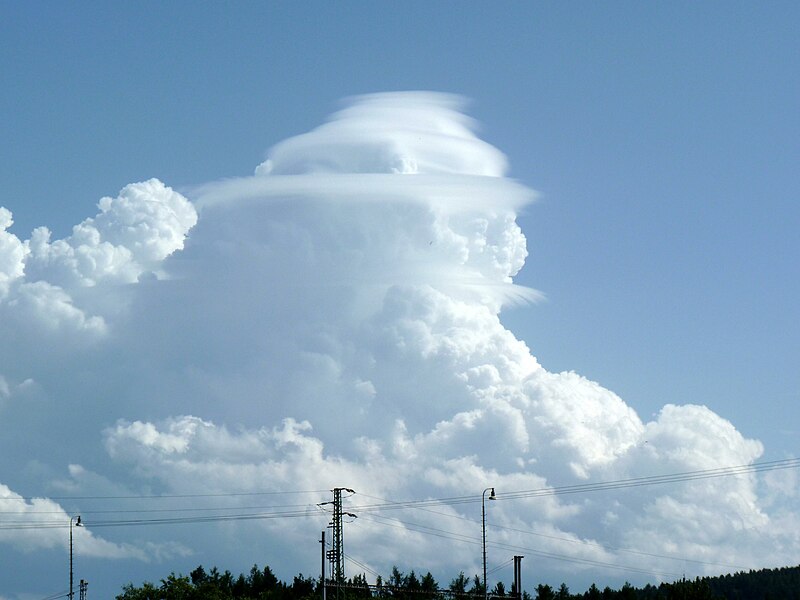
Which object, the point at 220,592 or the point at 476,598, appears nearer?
the point at 476,598

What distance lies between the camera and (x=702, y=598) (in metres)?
136

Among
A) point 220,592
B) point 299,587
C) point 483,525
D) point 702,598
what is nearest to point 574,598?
point 299,587

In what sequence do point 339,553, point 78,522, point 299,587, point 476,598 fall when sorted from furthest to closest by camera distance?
point 299,587
point 78,522
point 476,598
point 339,553

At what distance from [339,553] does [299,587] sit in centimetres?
10909

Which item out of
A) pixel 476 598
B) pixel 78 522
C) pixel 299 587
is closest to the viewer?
pixel 476 598

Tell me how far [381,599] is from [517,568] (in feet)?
178

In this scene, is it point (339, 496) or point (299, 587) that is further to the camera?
point (299, 587)

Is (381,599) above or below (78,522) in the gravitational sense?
below

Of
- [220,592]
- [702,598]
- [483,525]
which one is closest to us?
[483,525]

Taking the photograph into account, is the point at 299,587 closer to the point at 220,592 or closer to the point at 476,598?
the point at 220,592

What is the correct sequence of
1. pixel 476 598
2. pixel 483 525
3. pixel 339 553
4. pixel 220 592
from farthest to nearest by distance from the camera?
1. pixel 220 592
2. pixel 476 598
3. pixel 483 525
4. pixel 339 553

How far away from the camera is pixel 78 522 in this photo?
120312mm

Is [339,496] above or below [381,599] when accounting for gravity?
above

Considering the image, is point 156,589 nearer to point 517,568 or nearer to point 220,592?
point 220,592
